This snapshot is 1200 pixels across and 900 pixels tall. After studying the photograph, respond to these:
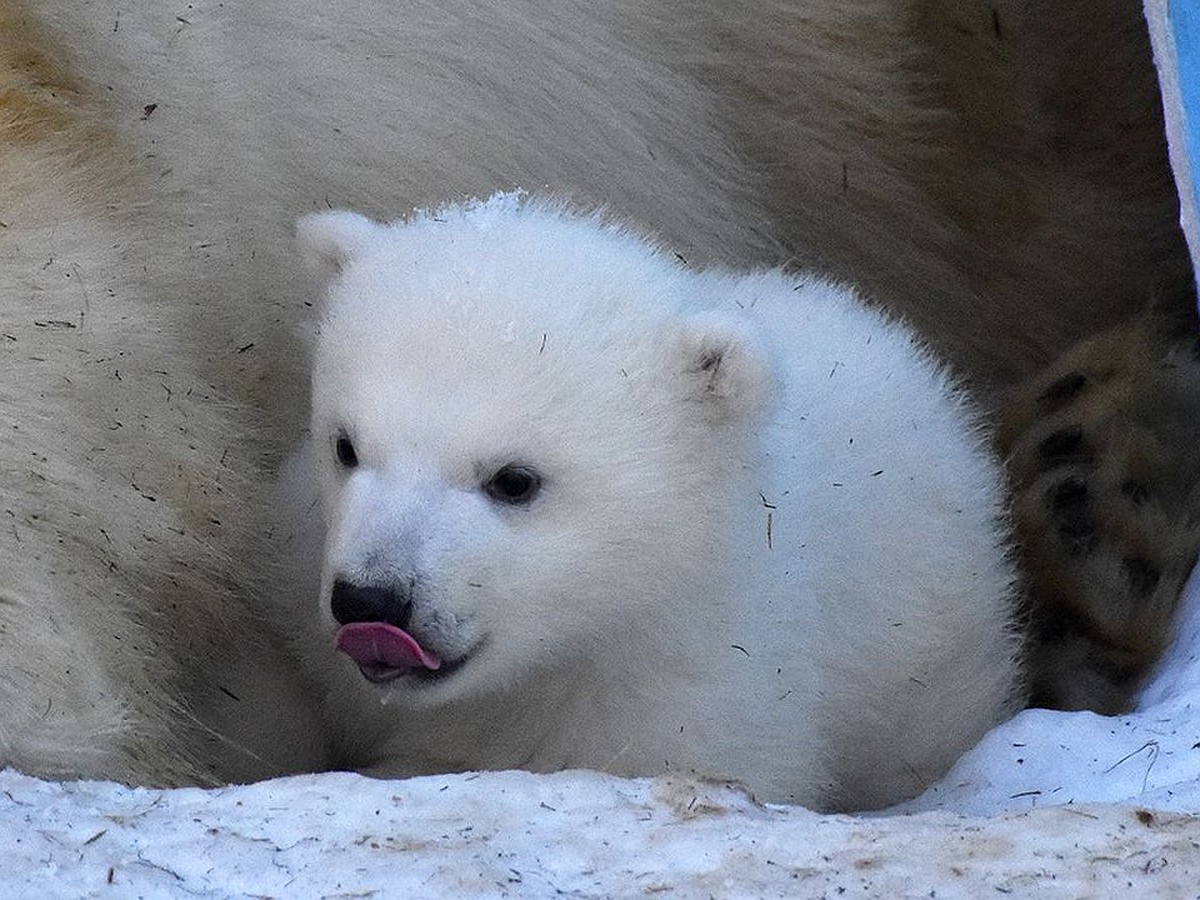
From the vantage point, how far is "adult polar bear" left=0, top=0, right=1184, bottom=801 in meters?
1.45

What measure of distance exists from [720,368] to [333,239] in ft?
1.06

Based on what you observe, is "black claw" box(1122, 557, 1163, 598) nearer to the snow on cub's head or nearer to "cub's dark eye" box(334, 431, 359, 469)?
the snow on cub's head

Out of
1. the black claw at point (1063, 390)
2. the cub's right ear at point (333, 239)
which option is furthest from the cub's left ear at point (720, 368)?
the black claw at point (1063, 390)

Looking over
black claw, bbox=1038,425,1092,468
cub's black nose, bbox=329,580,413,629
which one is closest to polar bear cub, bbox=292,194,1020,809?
cub's black nose, bbox=329,580,413,629

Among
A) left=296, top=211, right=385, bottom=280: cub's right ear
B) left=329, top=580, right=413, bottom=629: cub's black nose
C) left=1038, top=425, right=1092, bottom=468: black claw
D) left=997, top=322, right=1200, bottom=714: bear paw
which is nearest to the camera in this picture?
left=329, top=580, right=413, bottom=629: cub's black nose

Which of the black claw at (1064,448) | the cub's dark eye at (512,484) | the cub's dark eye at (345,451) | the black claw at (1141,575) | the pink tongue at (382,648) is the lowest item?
the black claw at (1141,575)

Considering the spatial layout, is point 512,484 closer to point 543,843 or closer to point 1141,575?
point 543,843

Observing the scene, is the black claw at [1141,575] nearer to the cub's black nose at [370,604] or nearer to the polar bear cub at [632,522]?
the polar bear cub at [632,522]

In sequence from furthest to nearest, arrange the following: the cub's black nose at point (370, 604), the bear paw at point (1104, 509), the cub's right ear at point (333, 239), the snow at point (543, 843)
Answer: the bear paw at point (1104, 509) → the cub's right ear at point (333, 239) → the cub's black nose at point (370, 604) → the snow at point (543, 843)

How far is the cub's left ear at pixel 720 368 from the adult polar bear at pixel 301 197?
1.17ft

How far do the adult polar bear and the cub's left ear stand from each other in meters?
0.36

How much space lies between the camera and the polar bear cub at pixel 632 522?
1407 millimetres

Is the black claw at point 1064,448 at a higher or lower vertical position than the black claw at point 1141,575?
higher

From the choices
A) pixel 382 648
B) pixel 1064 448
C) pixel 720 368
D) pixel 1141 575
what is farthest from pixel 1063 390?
pixel 382 648
